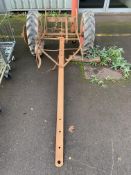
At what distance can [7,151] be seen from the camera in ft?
9.31

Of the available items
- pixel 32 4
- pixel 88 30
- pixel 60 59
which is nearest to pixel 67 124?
pixel 60 59

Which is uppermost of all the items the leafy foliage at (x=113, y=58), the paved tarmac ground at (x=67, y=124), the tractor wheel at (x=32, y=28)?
the tractor wheel at (x=32, y=28)

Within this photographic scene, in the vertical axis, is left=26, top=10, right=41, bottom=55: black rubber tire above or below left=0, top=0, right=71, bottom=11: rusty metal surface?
above

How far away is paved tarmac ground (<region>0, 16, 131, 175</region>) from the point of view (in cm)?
271

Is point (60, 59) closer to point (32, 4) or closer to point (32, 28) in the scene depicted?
point (32, 28)

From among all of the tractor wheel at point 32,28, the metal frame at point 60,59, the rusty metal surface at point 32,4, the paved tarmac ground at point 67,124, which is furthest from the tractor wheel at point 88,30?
the rusty metal surface at point 32,4

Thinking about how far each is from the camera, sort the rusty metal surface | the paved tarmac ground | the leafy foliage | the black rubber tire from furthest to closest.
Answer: the rusty metal surface < the leafy foliage < the black rubber tire < the paved tarmac ground

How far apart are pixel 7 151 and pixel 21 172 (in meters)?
0.36

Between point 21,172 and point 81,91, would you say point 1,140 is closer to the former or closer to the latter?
point 21,172

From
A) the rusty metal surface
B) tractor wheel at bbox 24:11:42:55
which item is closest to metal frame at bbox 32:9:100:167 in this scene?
tractor wheel at bbox 24:11:42:55

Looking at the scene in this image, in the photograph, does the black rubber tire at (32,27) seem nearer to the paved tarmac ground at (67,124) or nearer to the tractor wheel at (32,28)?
the tractor wheel at (32,28)

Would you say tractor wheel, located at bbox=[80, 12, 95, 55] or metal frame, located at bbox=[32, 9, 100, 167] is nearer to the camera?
metal frame, located at bbox=[32, 9, 100, 167]

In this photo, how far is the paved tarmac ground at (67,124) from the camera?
8.91 ft

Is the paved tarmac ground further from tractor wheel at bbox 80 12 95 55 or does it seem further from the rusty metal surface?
the rusty metal surface
